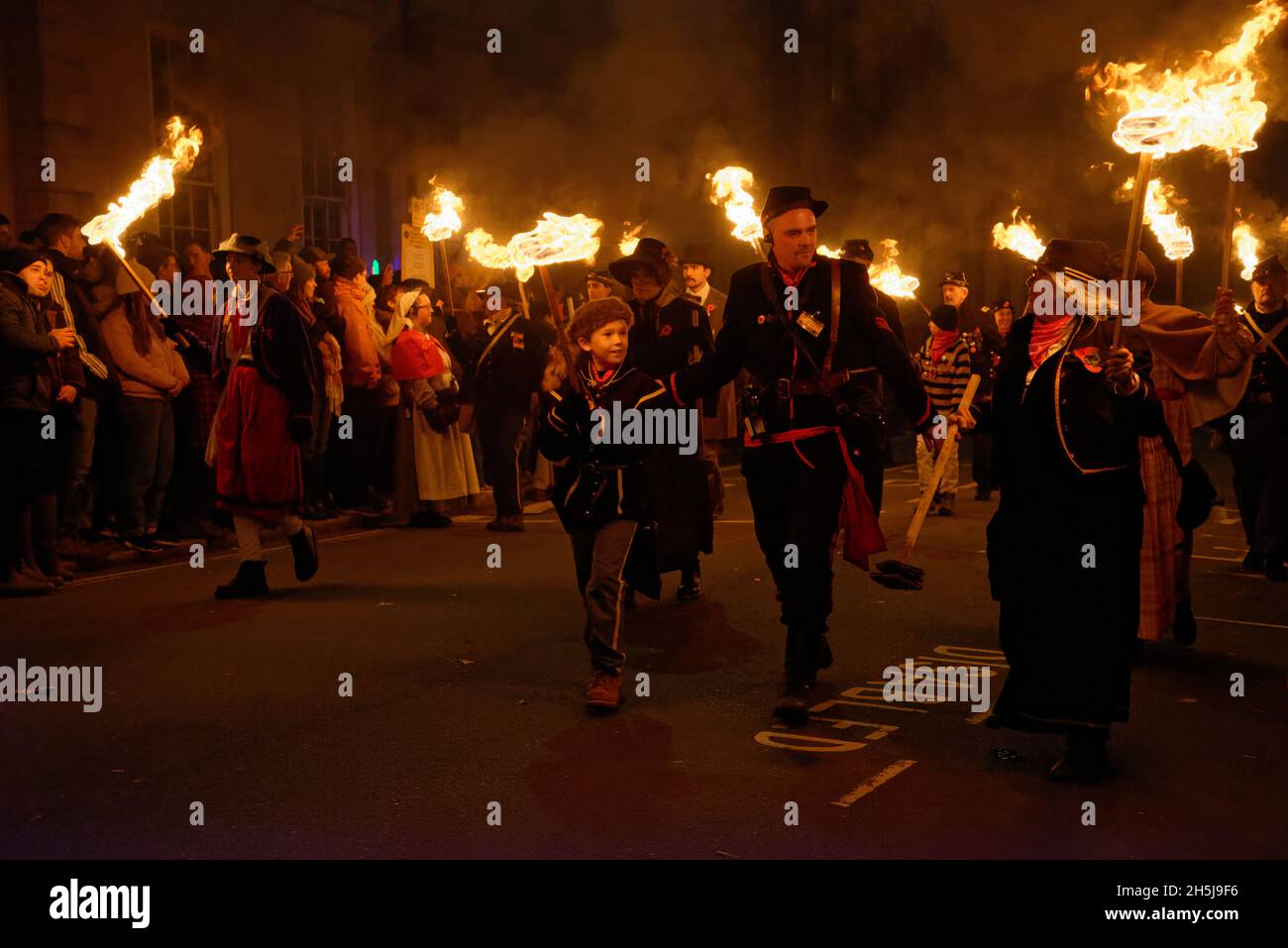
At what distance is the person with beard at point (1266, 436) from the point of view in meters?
9.37

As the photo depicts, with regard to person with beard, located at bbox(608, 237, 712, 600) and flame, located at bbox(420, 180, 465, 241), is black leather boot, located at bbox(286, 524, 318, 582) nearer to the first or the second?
person with beard, located at bbox(608, 237, 712, 600)

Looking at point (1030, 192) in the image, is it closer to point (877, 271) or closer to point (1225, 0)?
point (877, 271)

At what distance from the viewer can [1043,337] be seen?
536cm

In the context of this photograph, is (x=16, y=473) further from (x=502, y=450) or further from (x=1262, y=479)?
(x=1262, y=479)

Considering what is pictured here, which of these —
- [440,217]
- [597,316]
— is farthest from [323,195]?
[597,316]

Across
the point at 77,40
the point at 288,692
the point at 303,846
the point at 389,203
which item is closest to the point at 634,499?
the point at 288,692

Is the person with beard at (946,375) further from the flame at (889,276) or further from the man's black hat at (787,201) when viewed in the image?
the man's black hat at (787,201)

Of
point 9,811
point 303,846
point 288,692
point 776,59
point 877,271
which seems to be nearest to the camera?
point 303,846

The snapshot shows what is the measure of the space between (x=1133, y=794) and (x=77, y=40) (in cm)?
1329

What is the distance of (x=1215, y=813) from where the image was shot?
468 centimetres

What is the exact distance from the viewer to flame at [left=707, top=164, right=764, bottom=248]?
1011cm

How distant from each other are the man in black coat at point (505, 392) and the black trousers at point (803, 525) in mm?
5841

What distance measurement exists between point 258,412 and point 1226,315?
17.8ft

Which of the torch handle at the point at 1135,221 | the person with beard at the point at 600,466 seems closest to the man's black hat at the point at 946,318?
the person with beard at the point at 600,466
